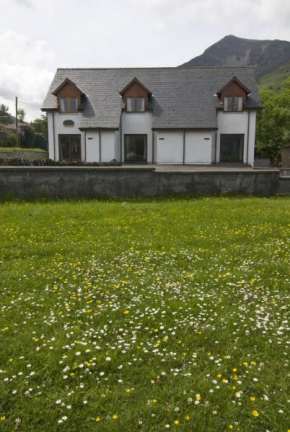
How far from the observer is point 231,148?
1140 inches

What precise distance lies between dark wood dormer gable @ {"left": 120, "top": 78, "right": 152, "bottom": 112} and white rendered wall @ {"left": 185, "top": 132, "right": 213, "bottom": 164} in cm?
458

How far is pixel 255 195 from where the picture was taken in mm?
16688

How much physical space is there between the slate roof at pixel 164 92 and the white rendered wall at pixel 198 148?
0.82 m

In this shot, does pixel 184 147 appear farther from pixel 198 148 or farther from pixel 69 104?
pixel 69 104

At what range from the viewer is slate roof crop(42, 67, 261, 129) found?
27.9 metres

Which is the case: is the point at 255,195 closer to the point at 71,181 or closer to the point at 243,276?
→ the point at 71,181

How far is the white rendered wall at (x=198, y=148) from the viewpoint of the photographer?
28.0 meters

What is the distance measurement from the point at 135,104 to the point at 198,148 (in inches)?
253

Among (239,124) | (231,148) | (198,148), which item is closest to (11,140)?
(198,148)

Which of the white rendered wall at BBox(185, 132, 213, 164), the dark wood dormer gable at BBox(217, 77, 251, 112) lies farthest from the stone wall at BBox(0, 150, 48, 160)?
the dark wood dormer gable at BBox(217, 77, 251, 112)

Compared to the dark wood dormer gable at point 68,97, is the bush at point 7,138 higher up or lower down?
lower down

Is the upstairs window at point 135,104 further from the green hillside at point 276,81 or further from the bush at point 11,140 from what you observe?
the green hillside at point 276,81

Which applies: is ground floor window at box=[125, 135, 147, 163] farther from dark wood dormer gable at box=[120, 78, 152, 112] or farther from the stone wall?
the stone wall

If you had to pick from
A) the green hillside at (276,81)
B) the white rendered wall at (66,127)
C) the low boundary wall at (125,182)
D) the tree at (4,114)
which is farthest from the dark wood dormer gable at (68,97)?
the green hillside at (276,81)
